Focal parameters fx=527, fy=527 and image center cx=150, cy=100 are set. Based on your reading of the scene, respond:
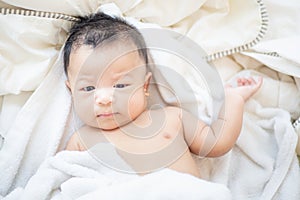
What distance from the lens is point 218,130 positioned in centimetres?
119

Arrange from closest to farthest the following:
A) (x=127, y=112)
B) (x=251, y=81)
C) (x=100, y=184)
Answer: (x=100, y=184)
(x=127, y=112)
(x=251, y=81)

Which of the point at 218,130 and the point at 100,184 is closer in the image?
the point at 100,184

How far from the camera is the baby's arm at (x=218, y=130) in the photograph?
118 cm

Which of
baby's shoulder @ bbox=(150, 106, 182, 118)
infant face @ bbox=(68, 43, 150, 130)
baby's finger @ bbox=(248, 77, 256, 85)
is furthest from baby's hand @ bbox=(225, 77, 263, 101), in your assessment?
infant face @ bbox=(68, 43, 150, 130)

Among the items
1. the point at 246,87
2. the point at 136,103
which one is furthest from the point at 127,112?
the point at 246,87

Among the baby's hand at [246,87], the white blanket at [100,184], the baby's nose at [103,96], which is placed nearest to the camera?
the white blanket at [100,184]

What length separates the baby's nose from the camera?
114cm

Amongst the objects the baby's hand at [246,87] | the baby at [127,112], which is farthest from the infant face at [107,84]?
the baby's hand at [246,87]

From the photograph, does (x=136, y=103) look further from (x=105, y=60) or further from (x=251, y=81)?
(x=251, y=81)

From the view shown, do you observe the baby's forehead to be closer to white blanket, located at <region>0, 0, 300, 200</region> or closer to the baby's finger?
white blanket, located at <region>0, 0, 300, 200</region>

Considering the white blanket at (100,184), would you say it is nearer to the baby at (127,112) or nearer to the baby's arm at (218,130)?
the baby at (127,112)

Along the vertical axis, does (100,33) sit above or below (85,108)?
above

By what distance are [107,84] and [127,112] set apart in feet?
0.25

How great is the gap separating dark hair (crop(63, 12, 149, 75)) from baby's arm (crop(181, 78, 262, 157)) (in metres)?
0.19
